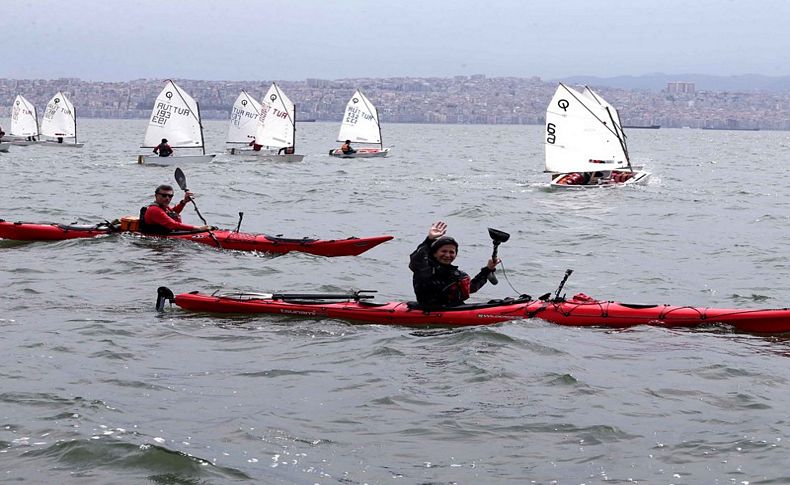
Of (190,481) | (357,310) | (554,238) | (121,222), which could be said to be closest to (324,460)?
(190,481)

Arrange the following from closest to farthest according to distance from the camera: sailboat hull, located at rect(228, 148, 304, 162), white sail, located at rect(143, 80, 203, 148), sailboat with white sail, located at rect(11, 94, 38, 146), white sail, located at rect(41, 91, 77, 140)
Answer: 1. white sail, located at rect(143, 80, 203, 148)
2. sailboat hull, located at rect(228, 148, 304, 162)
3. white sail, located at rect(41, 91, 77, 140)
4. sailboat with white sail, located at rect(11, 94, 38, 146)

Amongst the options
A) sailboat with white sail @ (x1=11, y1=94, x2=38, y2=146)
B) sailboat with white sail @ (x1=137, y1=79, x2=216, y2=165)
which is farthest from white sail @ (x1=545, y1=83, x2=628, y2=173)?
sailboat with white sail @ (x1=11, y1=94, x2=38, y2=146)

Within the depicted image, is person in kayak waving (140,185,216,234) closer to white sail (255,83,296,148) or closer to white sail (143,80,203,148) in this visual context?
white sail (143,80,203,148)

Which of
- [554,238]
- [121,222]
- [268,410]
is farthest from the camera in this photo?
[554,238]

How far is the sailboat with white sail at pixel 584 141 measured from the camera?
37094 millimetres

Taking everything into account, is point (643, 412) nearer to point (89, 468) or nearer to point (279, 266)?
point (89, 468)

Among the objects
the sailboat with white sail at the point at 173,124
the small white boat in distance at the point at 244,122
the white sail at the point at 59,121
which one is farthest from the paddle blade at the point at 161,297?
the white sail at the point at 59,121

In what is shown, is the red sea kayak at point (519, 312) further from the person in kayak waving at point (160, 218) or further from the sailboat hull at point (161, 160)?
the sailboat hull at point (161, 160)

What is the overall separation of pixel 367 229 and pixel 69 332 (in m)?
13.4

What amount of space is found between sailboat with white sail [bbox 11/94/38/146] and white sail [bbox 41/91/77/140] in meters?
0.70

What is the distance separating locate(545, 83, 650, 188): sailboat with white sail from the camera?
37094mm

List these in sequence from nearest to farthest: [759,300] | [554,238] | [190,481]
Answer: [190,481] → [759,300] → [554,238]

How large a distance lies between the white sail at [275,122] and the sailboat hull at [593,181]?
18853mm

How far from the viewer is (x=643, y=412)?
9688 millimetres
